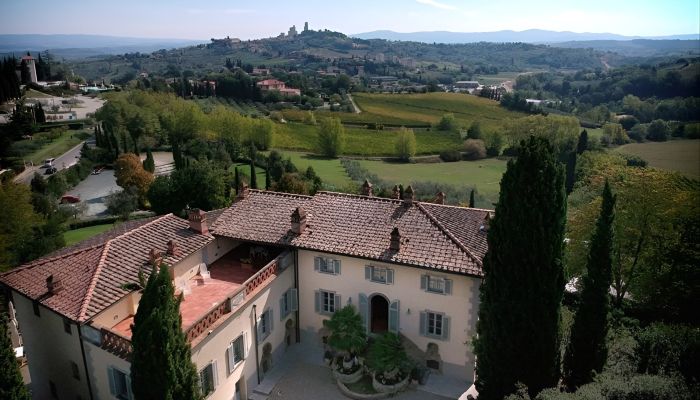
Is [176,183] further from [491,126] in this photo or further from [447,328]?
[491,126]

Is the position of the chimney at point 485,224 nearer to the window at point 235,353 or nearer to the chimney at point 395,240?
the chimney at point 395,240

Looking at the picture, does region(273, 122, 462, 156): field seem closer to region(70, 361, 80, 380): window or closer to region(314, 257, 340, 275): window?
region(314, 257, 340, 275): window

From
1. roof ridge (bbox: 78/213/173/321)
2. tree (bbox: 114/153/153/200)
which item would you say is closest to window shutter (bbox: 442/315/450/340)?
roof ridge (bbox: 78/213/173/321)

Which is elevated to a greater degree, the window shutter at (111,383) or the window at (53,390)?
the window shutter at (111,383)

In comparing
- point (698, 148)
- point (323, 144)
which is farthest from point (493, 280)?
point (323, 144)

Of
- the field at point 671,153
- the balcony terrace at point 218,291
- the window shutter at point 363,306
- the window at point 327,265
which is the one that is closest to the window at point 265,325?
the balcony terrace at point 218,291

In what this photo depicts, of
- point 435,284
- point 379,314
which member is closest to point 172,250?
point 379,314

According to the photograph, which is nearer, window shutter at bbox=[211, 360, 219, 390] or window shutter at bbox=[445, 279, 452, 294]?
window shutter at bbox=[211, 360, 219, 390]
